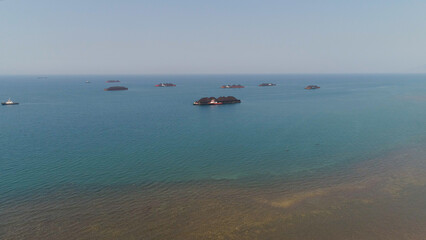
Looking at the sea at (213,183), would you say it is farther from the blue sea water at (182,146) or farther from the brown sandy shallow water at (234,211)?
the blue sea water at (182,146)

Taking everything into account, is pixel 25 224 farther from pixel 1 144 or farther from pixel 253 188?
pixel 1 144

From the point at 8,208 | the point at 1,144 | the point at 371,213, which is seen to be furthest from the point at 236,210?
the point at 1,144

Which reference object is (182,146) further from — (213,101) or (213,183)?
(213,101)

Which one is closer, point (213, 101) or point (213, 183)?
point (213, 183)

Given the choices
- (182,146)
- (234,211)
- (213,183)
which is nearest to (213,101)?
(182,146)

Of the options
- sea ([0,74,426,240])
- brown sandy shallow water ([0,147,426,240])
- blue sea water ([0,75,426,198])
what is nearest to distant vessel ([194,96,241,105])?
blue sea water ([0,75,426,198])

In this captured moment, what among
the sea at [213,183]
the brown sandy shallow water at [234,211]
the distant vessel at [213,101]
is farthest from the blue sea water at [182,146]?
the distant vessel at [213,101]

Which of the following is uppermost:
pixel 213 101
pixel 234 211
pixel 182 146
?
pixel 213 101

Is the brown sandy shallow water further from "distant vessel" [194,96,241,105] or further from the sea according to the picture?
"distant vessel" [194,96,241,105]

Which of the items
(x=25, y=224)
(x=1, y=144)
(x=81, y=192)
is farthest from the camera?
(x=1, y=144)
